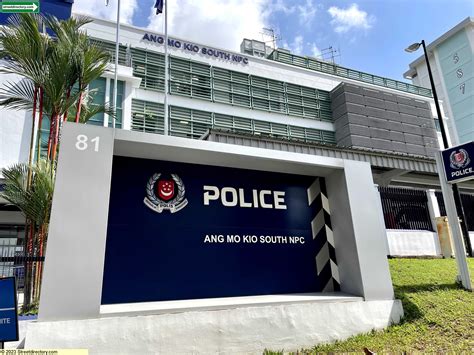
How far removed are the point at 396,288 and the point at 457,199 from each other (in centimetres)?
1070

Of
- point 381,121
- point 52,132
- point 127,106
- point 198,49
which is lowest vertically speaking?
point 52,132

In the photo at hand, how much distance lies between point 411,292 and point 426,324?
47.3 inches

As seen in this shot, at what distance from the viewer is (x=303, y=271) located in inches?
238

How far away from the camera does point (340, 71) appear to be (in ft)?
103

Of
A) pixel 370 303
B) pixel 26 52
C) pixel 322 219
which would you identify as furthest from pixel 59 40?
pixel 370 303

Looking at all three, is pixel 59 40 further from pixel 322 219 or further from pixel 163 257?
pixel 322 219

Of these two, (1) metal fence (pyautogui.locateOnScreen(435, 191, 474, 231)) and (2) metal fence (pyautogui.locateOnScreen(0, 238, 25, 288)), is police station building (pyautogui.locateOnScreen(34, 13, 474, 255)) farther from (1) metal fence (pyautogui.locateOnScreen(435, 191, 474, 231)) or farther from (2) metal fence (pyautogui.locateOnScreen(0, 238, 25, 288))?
(2) metal fence (pyautogui.locateOnScreen(0, 238, 25, 288))

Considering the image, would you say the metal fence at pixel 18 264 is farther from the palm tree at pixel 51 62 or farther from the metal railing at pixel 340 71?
the metal railing at pixel 340 71

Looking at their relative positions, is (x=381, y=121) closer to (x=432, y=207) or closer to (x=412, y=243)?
(x=432, y=207)

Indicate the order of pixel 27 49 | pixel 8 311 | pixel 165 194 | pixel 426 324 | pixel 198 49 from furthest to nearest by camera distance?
pixel 198 49 → pixel 27 49 → pixel 426 324 → pixel 165 194 → pixel 8 311

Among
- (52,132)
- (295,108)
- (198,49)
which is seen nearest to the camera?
(52,132)

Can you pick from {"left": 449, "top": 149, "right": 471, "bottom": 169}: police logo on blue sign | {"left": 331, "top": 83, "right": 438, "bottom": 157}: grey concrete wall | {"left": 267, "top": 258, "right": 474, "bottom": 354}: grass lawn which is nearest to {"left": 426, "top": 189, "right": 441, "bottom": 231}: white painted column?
{"left": 449, "top": 149, "right": 471, "bottom": 169}: police logo on blue sign

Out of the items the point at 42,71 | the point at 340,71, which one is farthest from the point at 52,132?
the point at 340,71

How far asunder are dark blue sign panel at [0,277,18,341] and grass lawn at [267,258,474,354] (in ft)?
11.6
